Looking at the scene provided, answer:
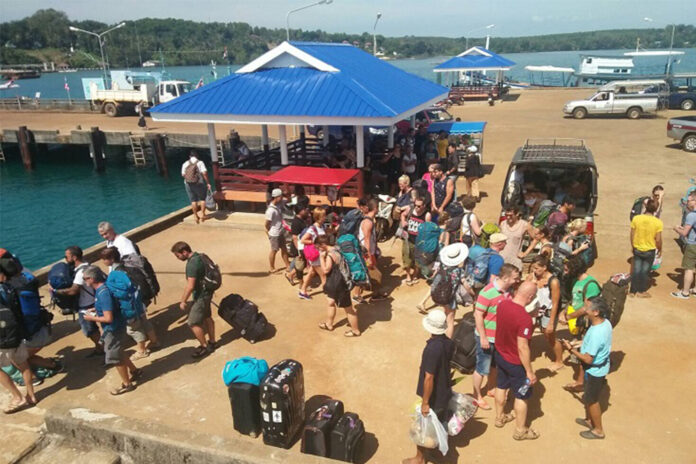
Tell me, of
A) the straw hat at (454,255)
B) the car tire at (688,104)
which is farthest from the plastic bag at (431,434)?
the car tire at (688,104)

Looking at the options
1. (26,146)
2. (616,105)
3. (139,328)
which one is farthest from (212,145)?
(616,105)

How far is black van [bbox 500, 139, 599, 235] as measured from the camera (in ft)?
32.1

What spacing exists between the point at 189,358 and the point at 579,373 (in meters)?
5.39

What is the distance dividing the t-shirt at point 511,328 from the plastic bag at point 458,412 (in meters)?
0.62

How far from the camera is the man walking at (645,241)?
316 inches

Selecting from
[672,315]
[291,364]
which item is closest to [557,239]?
[672,315]

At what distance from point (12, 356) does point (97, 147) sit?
26.7 metres

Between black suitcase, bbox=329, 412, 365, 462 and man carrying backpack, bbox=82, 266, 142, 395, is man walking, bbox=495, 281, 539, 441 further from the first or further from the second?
man carrying backpack, bbox=82, 266, 142, 395

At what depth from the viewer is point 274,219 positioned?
9.59 metres

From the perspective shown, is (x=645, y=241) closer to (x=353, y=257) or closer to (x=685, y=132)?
(x=353, y=257)

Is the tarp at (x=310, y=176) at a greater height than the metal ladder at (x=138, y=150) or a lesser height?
greater

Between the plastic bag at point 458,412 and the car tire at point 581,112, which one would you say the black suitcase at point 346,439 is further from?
the car tire at point 581,112

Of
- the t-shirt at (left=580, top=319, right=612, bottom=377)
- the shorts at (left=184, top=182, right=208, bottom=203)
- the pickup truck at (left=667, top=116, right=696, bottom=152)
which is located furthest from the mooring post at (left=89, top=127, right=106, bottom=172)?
the t-shirt at (left=580, top=319, right=612, bottom=377)

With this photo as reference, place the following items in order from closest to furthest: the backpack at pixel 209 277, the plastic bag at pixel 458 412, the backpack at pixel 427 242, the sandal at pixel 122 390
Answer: the plastic bag at pixel 458 412 → the sandal at pixel 122 390 → the backpack at pixel 209 277 → the backpack at pixel 427 242
